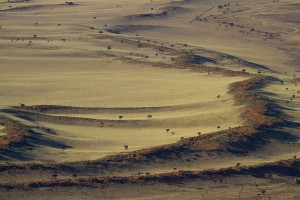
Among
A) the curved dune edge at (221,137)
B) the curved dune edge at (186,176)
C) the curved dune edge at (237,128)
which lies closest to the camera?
the curved dune edge at (186,176)

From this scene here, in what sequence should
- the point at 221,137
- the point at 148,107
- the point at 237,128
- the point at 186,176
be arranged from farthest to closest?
the point at 148,107
the point at 237,128
the point at 221,137
the point at 186,176

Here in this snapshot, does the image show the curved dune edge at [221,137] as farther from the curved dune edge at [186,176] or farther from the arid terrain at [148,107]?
the curved dune edge at [186,176]

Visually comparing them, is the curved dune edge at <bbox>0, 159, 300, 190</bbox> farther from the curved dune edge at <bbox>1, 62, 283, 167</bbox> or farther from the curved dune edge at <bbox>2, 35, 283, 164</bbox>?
the curved dune edge at <bbox>2, 35, 283, 164</bbox>

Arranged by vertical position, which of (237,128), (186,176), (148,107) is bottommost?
(148,107)

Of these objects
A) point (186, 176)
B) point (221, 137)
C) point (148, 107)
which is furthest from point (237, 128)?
point (148, 107)

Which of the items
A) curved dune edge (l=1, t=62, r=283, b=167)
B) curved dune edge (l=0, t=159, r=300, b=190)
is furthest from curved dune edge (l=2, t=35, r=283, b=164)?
curved dune edge (l=0, t=159, r=300, b=190)

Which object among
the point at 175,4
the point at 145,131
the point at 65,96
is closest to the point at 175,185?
the point at 145,131

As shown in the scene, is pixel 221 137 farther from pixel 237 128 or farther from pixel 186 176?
pixel 186 176

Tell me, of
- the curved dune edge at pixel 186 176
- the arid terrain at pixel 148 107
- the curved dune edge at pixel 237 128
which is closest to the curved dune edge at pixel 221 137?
the curved dune edge at pixel 237 128
